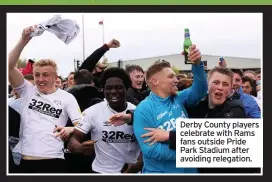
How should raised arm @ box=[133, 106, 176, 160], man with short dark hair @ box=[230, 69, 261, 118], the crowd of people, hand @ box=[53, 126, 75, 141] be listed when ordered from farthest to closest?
man with short dark hair @ box=[230, 69, 261, 118]
hand @ box=[53, 126, 75, 141]
the crowd of people
raised arm @ box=[133, 106, 176, 160]

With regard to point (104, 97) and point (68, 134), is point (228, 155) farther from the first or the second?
point (68, 134)

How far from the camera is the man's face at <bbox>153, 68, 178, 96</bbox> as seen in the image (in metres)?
3.00

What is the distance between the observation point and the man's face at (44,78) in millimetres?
3473

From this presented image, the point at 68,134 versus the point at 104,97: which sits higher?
the point at 104,97

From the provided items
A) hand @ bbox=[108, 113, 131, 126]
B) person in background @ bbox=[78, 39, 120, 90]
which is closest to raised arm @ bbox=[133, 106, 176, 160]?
hand @ bbox=[108, 113, 131, 126]

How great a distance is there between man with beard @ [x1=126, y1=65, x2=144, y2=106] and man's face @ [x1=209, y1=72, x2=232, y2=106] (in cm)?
75

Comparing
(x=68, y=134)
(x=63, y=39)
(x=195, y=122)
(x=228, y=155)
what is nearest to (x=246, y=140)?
(x=228, y=155)

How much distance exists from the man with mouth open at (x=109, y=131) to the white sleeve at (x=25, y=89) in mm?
615

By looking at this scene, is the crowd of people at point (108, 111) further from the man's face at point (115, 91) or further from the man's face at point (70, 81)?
the man's face at point (70, 81)

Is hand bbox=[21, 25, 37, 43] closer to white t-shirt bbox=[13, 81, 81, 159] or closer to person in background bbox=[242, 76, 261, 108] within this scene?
white t-shirt bbox=[13, 81, 81, 159]

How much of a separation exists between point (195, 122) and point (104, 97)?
91 cm

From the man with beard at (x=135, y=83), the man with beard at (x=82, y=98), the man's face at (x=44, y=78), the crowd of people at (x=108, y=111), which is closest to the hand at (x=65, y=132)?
the crowd of people at (x=108, y=111)

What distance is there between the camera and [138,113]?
118 inches

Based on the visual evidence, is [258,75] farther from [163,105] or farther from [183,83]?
[163,105]
